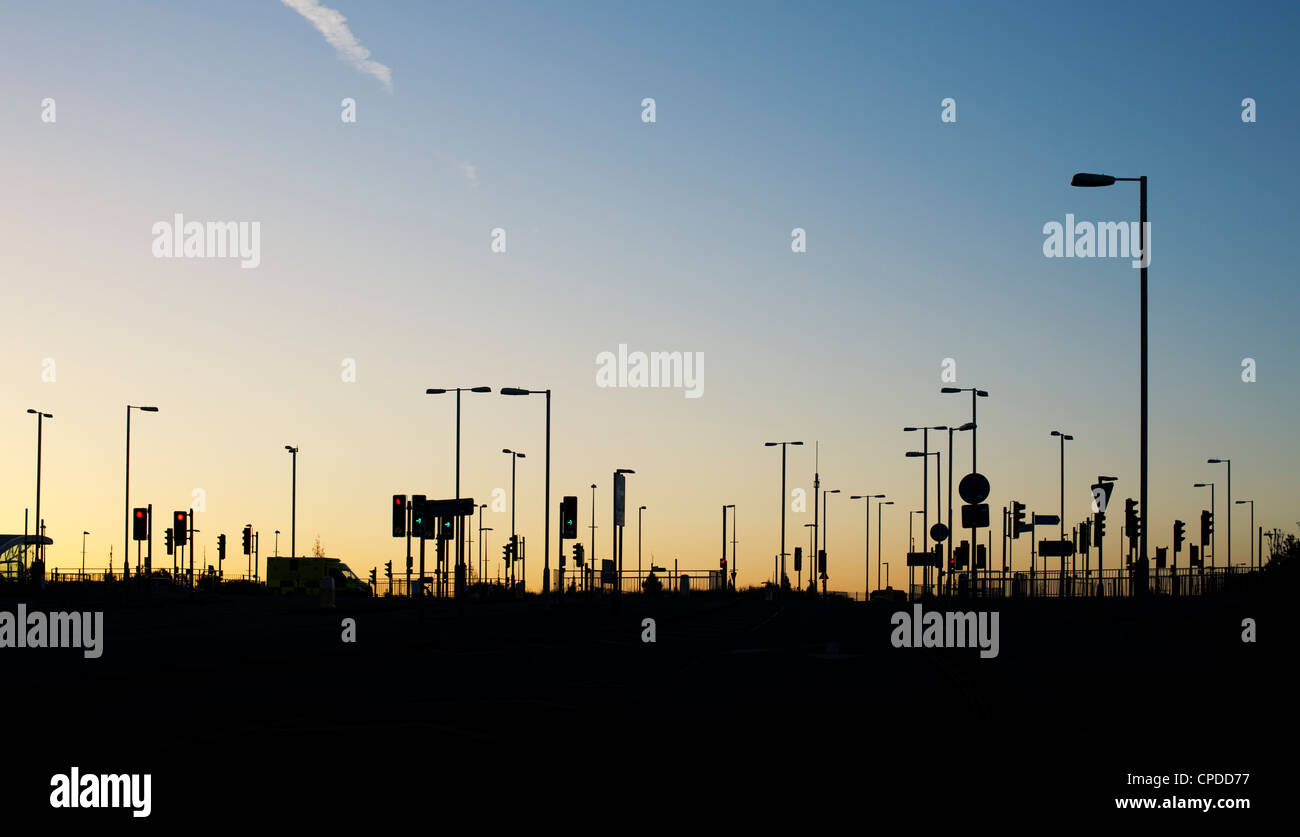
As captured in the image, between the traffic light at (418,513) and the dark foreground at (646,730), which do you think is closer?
the dark foreground at (646,730)

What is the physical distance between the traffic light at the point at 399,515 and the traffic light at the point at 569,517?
11283mm

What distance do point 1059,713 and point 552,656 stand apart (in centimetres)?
1462

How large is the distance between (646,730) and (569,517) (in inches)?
1667

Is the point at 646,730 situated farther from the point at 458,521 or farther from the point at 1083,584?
the point at 1083,584

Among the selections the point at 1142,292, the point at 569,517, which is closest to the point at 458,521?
the point at 569,517

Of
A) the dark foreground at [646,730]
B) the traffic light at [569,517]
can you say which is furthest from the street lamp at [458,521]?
the dark foreground at [646,730]

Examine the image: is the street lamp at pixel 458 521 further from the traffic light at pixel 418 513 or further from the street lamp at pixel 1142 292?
the street lamp at pixel 1142 292

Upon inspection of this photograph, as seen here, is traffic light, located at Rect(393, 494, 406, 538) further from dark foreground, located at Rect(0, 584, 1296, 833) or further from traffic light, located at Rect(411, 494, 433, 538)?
dark foreground, located at Rect(0, 584, 1296, 833)

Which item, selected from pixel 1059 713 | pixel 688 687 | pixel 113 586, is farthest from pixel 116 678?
pixel 113 586

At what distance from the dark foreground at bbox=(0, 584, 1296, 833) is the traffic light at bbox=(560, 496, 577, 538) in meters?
25.3

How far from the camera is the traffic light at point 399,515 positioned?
151 ft

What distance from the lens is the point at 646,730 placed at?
15.4 m
